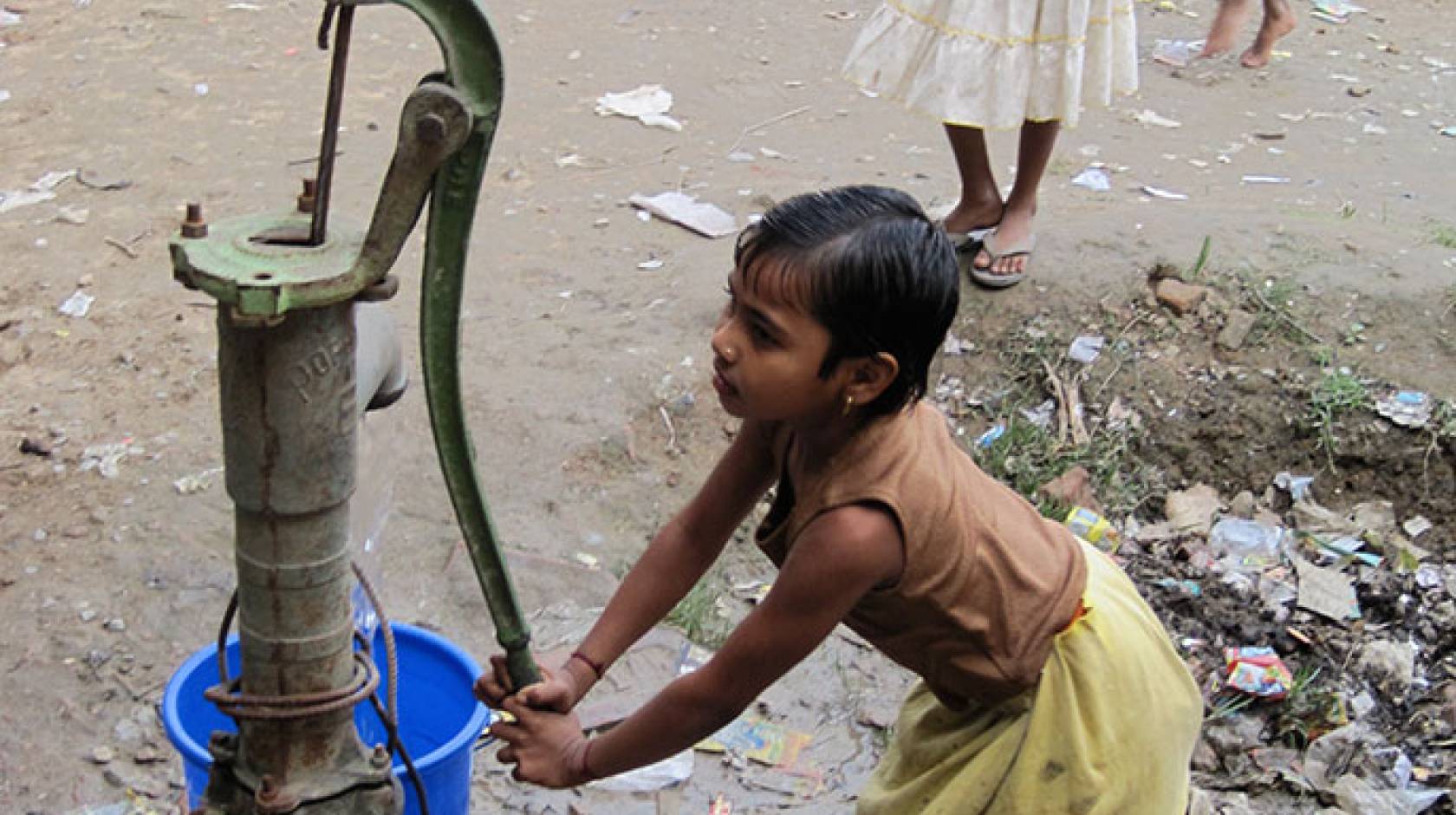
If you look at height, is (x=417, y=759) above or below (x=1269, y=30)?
above

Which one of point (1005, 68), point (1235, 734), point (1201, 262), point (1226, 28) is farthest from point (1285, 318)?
point (1226, 28)

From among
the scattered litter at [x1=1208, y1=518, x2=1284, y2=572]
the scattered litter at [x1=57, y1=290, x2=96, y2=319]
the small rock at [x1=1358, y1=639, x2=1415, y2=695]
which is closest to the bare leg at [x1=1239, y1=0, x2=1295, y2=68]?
the scattered litter at [x1=1208, y1=518, x2=1284, y2=572]

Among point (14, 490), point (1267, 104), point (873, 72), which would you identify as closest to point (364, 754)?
point (14, 490)

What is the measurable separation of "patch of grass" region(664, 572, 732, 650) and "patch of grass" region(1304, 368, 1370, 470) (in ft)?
4.55

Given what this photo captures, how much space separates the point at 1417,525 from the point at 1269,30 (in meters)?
3.39

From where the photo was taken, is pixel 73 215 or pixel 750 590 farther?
pixel 73 215

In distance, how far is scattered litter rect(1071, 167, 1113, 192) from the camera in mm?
4652

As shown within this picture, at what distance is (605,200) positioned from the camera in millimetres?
4406

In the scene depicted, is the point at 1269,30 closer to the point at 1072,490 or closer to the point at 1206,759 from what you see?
the point at 1072,490

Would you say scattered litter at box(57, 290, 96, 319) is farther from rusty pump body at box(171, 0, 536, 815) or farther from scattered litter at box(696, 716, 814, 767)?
rusty pump body at box(171, 0, 536, 815)

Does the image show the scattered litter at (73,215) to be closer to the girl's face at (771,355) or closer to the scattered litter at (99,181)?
the scattered litter at (99,181)

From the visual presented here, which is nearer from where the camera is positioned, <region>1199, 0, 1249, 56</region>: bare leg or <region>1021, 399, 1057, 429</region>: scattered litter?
<region>1021, 399, 1057, 429</region>: scattered litter

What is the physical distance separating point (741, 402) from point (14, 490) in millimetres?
1909

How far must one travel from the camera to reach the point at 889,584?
163 cm
